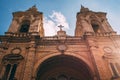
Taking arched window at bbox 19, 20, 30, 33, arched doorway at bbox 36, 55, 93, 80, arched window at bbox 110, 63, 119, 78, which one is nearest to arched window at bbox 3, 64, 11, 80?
arched doorway at bbox 36, 55, 93, 80

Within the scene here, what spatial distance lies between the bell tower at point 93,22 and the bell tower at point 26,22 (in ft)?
17.3

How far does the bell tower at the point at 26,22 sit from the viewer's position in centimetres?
1849

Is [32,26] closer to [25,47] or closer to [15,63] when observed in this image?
[25,47]

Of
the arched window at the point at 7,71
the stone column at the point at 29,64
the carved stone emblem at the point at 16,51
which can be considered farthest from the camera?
the carved stone emblem at the point at 16,51

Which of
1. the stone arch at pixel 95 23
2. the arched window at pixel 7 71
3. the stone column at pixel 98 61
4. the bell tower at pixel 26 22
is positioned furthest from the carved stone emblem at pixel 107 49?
the arched window at pixel 7 71

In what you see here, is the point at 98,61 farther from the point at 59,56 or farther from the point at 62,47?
the point at 62,47

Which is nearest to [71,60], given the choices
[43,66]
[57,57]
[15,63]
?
[57,57]

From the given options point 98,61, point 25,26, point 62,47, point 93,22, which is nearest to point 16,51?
point 62,47

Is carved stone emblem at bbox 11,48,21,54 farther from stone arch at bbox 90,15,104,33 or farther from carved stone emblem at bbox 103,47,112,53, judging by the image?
stone arch at bbox 90,15,104,33

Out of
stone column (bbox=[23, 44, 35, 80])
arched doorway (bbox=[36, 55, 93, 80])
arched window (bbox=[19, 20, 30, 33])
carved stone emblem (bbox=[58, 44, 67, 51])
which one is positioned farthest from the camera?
arched window (bbox=[19, 20, 30, 33])

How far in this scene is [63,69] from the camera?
55.3 feet

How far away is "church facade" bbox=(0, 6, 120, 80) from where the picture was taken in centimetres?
1370

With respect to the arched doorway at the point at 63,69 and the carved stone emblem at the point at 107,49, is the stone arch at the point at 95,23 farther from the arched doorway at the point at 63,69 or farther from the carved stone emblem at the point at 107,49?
the arched doorway at the point at 63,69

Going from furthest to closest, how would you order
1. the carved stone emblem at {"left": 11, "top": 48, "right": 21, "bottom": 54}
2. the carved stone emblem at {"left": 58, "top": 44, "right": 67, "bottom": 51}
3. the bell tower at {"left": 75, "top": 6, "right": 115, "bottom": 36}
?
the bell tower at {"left": 75, "top": 6, "right": 115, "bottom": 36} → the carved stone emblem at {"left": 58, "top": 44, "right": 67, "bottom": 51} → the carved stone emblem at {"left": 11, "top": 48, "right": 21, "bottom": 54}
